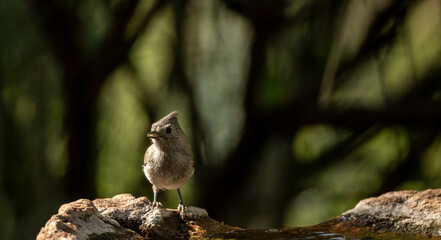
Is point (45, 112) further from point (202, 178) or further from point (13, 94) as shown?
point (202, 178)

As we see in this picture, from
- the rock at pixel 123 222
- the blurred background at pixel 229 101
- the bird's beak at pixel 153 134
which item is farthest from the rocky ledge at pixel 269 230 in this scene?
the blurred background at pixel 229 101

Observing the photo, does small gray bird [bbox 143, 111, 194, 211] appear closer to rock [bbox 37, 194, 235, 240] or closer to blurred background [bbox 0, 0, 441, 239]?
rock [bbox 37, 194, 235, 240]

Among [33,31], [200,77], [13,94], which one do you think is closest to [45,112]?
[13,94]

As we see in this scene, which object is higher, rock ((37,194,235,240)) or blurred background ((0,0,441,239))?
blurred background ((0,0,441,239))

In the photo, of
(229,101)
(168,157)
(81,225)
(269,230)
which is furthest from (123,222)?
(229,101)

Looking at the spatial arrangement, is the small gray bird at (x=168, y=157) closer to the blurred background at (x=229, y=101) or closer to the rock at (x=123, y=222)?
the rock at (x=123, y=222)

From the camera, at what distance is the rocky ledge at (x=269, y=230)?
144 inches

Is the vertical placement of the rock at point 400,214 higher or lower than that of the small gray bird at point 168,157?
lower

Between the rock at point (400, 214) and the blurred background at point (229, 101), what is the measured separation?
7.80ft

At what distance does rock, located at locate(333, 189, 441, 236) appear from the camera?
3.78 meters

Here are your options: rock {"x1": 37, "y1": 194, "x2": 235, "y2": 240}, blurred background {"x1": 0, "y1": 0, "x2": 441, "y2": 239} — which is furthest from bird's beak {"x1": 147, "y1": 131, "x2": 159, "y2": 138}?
blurred background {"x1": 0, "y1": 0, "x2": 441, "y2": 239}

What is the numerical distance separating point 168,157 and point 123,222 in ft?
2.54

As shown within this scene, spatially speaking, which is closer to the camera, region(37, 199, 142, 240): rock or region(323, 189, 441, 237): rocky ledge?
region(37, 199, 142, 240): rock

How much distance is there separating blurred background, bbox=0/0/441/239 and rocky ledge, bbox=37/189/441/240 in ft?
7.88
